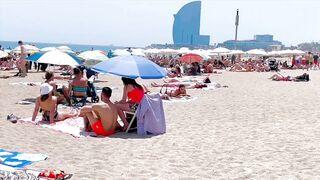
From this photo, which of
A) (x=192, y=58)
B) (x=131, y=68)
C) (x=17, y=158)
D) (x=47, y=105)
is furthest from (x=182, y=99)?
(x=192, y=58)

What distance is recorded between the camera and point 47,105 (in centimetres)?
764

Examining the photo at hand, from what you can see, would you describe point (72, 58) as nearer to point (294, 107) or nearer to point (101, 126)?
point (101, 126)

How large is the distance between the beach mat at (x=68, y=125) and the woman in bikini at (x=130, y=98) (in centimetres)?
59

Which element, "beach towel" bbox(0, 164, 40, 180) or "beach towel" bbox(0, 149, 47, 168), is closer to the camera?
"beach towel" bbox(0, 164, 40, 180)

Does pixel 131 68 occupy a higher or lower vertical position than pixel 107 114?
higher

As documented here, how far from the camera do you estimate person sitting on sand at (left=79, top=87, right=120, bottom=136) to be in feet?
22.8

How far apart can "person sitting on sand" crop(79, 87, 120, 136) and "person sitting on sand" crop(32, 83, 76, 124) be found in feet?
2.67

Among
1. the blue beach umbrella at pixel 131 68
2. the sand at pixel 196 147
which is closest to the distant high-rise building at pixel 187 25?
the sand at pixel 196 147

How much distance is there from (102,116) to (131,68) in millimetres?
1007

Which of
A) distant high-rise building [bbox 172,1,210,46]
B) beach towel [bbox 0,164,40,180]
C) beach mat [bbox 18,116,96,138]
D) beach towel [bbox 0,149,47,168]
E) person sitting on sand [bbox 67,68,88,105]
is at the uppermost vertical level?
distant high-rise building [bbox 172,1,210,46]

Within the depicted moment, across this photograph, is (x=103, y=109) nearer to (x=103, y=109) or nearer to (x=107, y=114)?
(x=103, y=109)

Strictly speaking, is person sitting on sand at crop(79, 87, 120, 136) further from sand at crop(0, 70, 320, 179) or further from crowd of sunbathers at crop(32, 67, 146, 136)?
sand at crop(0, 70, 320, 179)

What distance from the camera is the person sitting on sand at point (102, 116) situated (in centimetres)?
696

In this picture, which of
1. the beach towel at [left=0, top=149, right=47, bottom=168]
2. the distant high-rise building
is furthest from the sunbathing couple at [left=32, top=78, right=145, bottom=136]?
the distant high-rise building
